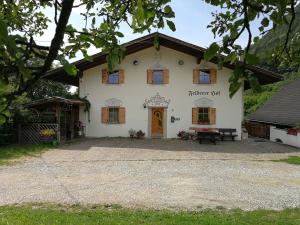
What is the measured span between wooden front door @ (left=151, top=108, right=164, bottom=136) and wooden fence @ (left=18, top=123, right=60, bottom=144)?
18.1 feet

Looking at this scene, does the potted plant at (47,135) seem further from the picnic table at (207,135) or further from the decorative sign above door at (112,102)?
the picnic table at (207,135)

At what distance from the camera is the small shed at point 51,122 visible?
1972 centimetres

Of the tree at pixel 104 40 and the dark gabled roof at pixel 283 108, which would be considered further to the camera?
the dark gabled roof at pixel 283 108

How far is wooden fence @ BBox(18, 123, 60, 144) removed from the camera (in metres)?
19.6

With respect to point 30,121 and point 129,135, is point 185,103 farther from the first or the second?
point 30,121

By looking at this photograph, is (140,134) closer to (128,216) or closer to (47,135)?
(47,135)

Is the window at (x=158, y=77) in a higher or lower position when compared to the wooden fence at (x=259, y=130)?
higher

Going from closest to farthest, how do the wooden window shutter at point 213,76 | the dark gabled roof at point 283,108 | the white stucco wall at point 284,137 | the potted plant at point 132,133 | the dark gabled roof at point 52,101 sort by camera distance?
1. the dark gabled roof at point 52,101
2. the white stucco wall at point 284,137
3. the wooden window shutter at point 213,76
4. the potted plant at point 132,133
5. the dark gabled roof at point 283,108

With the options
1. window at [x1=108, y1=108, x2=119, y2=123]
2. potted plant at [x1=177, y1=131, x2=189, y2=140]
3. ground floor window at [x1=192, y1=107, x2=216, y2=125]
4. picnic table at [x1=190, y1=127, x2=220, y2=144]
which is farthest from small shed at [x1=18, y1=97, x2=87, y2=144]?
picnic table at [x1=190, y1=127, x2=220, y2=144]

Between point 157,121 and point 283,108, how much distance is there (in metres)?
10.0

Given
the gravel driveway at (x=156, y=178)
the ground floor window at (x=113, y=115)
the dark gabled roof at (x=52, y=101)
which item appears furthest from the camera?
the ground floor window at (x=113, y=115)

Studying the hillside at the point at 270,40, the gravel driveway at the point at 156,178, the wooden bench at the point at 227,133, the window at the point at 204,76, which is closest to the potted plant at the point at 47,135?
the gravel driveway at the point at 156,178

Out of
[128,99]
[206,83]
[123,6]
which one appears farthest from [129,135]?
[123,6]

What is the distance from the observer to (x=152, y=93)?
22.6 m
